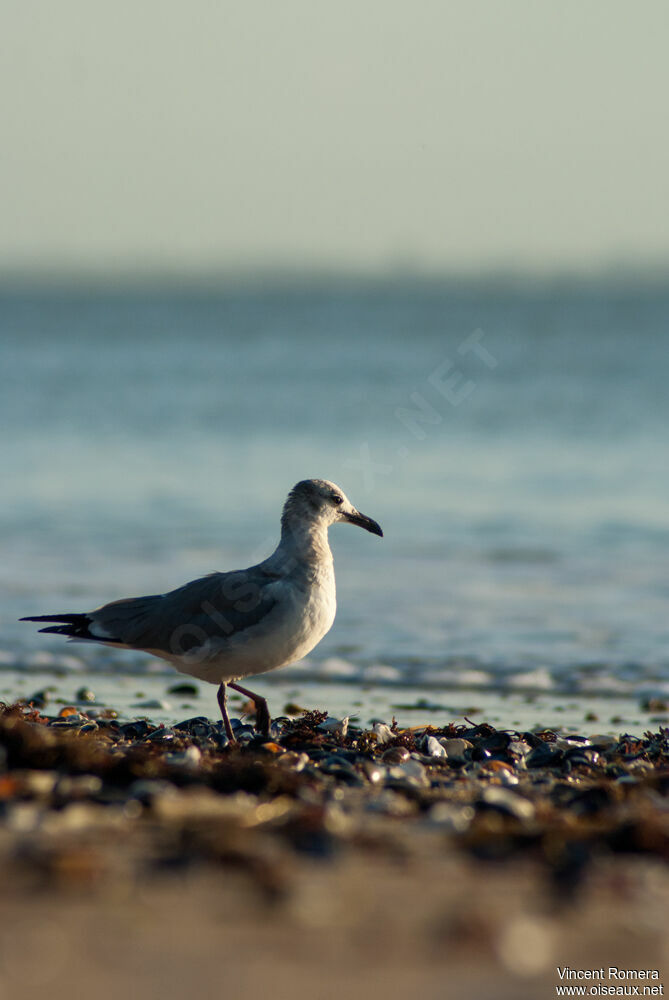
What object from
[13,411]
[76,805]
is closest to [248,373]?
[13,411]

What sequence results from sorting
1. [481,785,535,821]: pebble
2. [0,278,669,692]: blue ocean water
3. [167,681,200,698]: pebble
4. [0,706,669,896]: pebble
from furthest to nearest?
[0,278,669,692]: blue ocean water
[167,681,200,698]: pebble
[481,785,535,821]: pebble
[0,706,669,896]: pebble

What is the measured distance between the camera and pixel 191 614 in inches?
269

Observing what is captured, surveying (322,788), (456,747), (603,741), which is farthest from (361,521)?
(322,788)

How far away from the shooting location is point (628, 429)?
24484mm

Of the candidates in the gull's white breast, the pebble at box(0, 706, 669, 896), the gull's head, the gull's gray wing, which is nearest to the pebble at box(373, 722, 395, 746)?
the pebble at box(0, 706, 669, 896)

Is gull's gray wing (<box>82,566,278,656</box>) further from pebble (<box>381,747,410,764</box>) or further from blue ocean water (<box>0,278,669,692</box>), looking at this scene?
blue ocean water (<box>0,278,669,692</box>)

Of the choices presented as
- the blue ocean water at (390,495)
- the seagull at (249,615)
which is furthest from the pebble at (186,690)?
the seagull at (249,615)

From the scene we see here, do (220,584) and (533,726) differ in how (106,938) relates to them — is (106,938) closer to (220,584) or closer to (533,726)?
(220,584)

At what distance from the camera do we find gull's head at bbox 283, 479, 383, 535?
282 inches

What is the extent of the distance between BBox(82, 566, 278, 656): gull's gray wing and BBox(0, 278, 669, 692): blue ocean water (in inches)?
94.4

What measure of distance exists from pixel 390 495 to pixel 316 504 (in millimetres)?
9862

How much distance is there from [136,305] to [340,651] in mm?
84397

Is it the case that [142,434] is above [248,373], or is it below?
below

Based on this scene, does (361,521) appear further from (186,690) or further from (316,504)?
(186,690)
